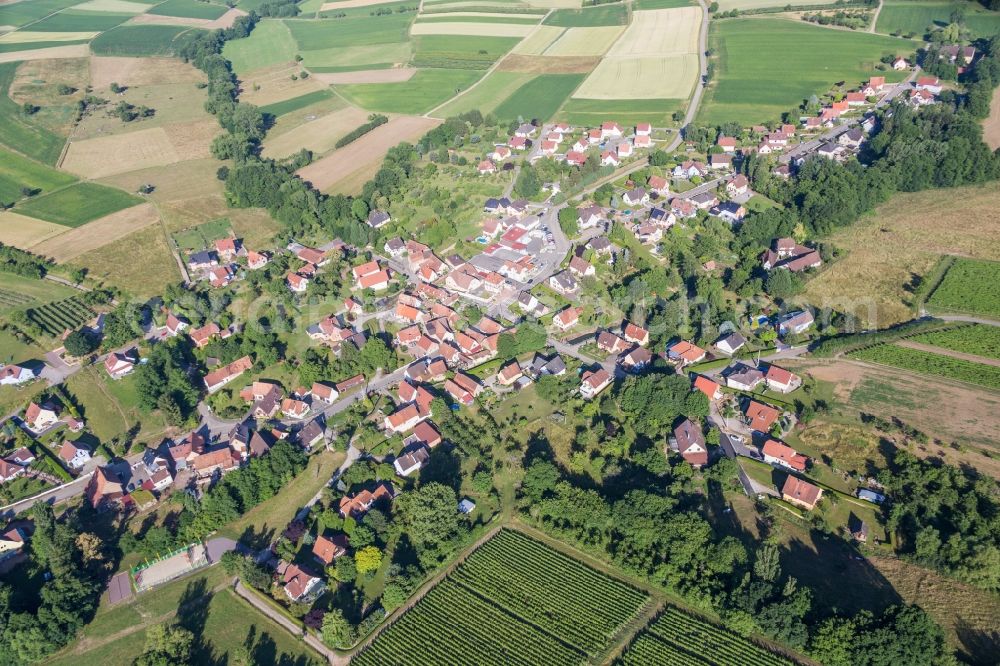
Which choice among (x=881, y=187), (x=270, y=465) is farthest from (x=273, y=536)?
(x=881, y=187)

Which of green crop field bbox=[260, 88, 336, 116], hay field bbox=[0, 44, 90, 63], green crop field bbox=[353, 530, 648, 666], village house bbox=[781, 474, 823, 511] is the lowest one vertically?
green crop field bbox=[353, 530, 648, 666]

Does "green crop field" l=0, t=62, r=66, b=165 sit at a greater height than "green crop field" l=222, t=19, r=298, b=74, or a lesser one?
lesser

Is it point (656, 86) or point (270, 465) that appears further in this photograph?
point (656, 86)

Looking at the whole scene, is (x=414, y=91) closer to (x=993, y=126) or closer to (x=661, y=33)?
(x=661, y=33)

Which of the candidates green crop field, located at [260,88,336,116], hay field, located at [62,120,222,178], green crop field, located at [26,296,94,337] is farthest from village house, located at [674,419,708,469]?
green crop field, located at [260,88,336,116]

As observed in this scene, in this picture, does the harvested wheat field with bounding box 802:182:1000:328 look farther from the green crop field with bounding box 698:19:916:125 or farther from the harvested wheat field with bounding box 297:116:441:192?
the harvested wheat field with bounding box 297:116:441:192

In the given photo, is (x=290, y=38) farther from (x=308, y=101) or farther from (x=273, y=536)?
(x=273, y=536)
